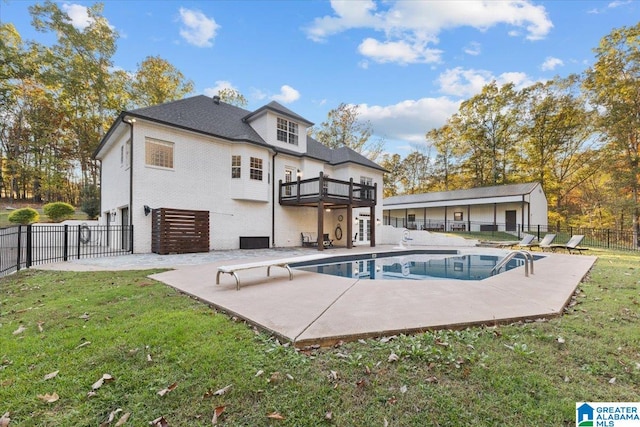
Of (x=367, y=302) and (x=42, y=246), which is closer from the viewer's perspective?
(x=367, y=302)

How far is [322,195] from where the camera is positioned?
14141mm

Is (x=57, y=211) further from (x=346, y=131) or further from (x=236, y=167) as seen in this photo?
(x=346, y=131)

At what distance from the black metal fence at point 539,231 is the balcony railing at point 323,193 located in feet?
41.2

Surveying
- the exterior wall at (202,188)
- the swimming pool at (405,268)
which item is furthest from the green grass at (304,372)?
the exterior wall at (202,188)

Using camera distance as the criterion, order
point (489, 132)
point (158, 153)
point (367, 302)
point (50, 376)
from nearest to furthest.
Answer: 1. point (50, 376)
2. point (367, 302)
3. point (158, 153)
4. point (489, 132)

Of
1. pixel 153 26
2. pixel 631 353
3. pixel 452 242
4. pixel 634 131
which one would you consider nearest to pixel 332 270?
pixel 631 353

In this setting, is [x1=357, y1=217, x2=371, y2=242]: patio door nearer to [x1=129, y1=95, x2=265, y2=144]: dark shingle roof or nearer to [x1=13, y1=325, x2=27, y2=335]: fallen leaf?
[x1=129, y1=95, x2=265, y2=144]: dark shingle roof

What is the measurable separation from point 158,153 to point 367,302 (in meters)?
11.9

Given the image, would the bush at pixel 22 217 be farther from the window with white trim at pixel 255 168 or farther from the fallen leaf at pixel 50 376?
the fallen leaf at pixel 50 376

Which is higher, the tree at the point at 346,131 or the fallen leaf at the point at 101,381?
the tree at the point at 346,131

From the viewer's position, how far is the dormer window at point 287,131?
16.6 metres

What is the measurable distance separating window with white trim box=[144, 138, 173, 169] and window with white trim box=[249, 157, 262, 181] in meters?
3.80

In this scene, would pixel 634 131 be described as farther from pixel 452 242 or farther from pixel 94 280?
pixel 94 280

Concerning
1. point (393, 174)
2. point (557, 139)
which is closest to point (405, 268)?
point (557, 139)
